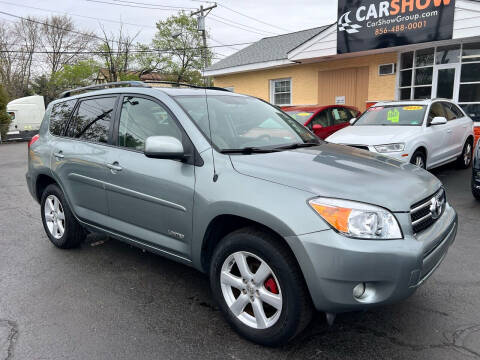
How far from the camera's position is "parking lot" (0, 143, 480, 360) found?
8.64ft

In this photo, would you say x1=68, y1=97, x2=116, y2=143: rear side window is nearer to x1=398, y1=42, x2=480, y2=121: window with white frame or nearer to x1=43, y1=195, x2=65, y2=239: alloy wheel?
x1=43, y1=195, x2=65, y2=239: alloy wheel

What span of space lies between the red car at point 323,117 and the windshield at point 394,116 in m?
1.29

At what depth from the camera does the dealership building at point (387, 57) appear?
428 inches

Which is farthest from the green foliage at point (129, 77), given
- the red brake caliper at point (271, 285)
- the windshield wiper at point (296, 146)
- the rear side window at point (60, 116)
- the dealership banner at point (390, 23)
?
the red brake caliper at point (271, 285)

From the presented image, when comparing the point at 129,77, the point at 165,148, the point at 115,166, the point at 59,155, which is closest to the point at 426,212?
the point at 165,148

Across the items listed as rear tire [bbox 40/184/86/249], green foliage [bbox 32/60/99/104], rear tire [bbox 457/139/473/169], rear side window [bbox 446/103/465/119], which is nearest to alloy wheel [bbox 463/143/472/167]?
rear tire [bbox 457/139/473/169]

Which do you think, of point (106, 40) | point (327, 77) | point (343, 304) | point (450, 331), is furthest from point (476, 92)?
point (106, 40)

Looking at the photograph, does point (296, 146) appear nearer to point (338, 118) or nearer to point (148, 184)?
point (148, 184)

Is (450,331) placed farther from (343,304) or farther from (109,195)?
(109,195)

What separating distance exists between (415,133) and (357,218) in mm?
5569

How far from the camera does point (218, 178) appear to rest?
9.10 ft

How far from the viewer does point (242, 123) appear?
11.4 feet

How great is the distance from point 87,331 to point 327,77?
13.8 m

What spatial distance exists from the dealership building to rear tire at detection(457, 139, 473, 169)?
2.83 metres
